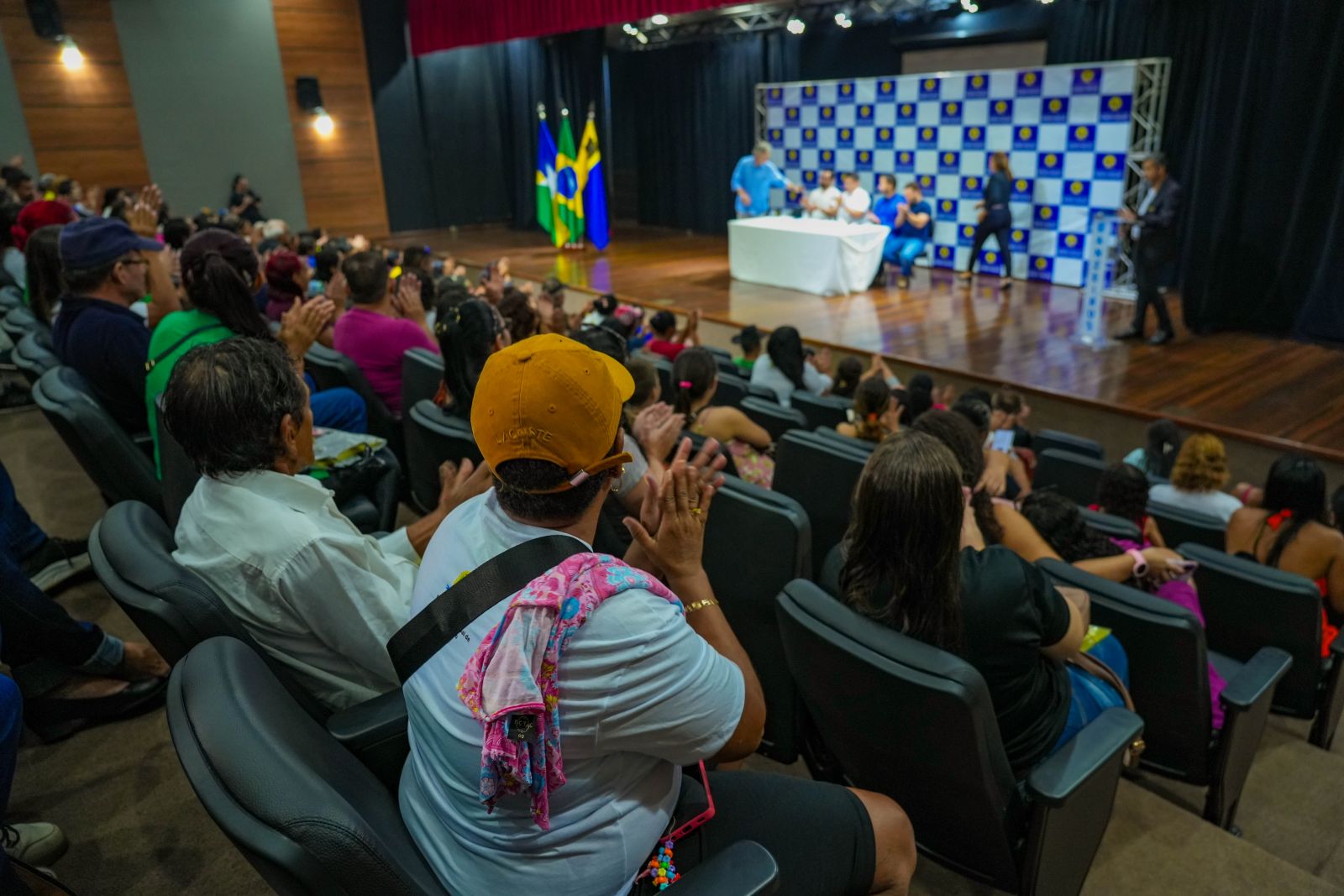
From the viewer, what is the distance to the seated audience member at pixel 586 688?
0.96 m

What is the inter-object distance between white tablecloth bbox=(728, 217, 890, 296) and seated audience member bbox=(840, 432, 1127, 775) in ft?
22.5

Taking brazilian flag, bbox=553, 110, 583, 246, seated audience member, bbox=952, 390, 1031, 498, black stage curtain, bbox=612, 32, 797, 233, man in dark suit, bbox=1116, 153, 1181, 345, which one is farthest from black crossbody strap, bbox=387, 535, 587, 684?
black stage curtain, bbox=612, 32, 797, 233

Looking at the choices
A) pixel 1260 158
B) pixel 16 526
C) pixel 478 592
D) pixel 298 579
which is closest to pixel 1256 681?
pixel 478 592

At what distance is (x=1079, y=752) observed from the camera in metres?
1.44

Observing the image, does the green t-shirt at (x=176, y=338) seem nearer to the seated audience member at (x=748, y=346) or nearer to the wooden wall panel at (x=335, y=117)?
the seated audience member at (x=748, y=346)

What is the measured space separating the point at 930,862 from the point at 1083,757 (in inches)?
20.3

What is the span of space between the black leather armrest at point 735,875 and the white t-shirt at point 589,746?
8 centimetres

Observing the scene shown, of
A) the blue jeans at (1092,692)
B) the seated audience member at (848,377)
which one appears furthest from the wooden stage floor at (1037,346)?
the blue jeans at (1092,692)

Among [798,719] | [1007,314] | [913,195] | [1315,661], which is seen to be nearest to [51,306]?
[798,719]

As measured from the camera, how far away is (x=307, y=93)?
11.7 metres

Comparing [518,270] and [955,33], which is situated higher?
→ [955,33]

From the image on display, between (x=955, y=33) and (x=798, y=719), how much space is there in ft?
29.2

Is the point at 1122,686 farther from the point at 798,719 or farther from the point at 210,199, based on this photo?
the point at 210,199

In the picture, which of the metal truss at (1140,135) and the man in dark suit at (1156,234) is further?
the metal truss at (1140,135)
